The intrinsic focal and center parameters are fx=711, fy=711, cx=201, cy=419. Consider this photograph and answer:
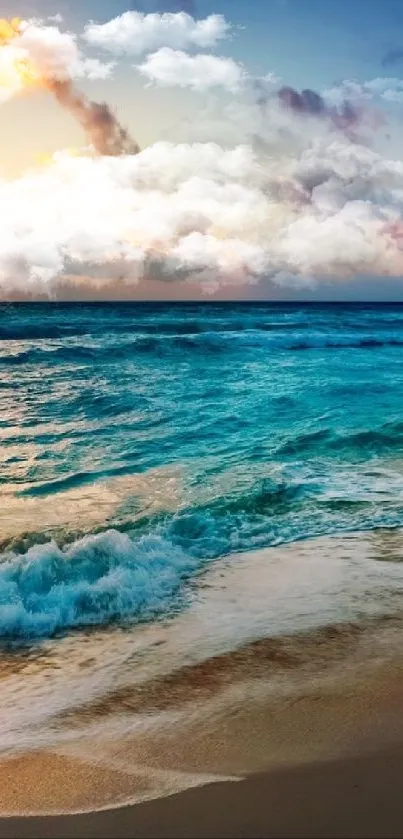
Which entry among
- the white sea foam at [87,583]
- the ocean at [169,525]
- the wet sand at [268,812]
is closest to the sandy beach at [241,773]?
the wet sand at [268,812]

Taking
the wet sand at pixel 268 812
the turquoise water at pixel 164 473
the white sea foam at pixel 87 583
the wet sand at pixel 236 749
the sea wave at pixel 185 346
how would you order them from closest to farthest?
1. the wet sand at pixel 268 812
2. the wet sand at pixel 236 749
3. the white sea foam at pixel 87 583
4. the turquoise water at pixel 164 473
5. the sea wave at pixel 185 346

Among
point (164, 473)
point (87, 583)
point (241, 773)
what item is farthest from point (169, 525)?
point (241, 773)

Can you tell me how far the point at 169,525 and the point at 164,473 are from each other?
2596mm

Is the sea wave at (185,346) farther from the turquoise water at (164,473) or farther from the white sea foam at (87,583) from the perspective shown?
the white sea foam at (87,583)

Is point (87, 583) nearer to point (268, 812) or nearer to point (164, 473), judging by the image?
point (268, 812)

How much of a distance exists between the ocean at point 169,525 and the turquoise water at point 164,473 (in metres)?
0.03

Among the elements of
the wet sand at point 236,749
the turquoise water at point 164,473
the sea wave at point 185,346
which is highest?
the sea wave at point 185,346

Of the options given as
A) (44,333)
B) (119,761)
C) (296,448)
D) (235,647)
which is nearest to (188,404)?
(296,448)

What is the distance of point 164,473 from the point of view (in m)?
10.9

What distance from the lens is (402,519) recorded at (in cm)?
845

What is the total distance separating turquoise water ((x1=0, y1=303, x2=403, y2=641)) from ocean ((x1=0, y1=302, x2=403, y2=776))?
0.03 m

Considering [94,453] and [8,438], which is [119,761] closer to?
[94,453]

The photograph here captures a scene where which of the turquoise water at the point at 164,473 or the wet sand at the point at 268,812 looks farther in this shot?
the turquoise water at the point at 164,473

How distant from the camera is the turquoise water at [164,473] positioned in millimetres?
6504
